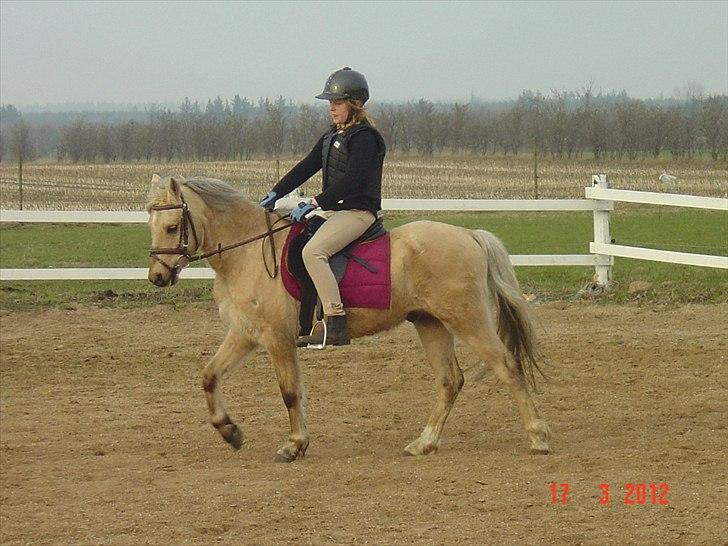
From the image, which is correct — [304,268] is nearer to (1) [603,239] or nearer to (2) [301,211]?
(2) [301,211]

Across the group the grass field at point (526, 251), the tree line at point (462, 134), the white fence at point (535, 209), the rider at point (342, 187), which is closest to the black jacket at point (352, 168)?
the rider at point (342, 187)

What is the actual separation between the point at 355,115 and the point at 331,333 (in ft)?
4.64

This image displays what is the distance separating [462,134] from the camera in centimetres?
6238

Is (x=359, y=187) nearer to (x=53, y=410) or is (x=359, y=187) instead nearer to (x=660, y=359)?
(x=53, y=410)

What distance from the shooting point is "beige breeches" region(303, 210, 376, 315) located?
23.4 ft

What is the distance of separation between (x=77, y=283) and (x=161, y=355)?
507 centimetres

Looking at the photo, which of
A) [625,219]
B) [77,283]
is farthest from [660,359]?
[625,219]

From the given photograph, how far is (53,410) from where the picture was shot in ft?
29.2

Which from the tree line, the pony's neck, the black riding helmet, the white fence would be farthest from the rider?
the tree line

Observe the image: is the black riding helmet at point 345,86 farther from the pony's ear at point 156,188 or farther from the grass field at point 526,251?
the grass field at point 526,251

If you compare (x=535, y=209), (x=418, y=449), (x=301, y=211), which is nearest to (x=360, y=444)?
(x=418, y=449)

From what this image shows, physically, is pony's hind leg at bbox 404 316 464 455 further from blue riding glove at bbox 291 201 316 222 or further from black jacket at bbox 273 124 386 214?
blue riding glove at bbox 291 201 316 222

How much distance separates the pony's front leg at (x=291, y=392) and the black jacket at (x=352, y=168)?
38.3 inches

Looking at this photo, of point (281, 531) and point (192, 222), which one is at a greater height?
point (192, 222)
